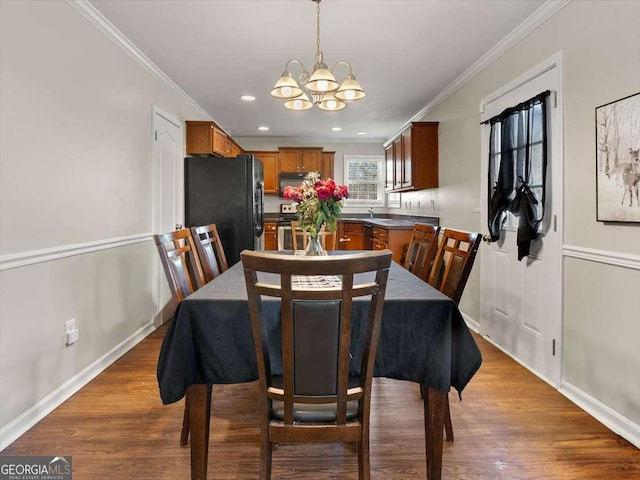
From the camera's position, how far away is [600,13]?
6.64 ft

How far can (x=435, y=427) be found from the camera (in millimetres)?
1444

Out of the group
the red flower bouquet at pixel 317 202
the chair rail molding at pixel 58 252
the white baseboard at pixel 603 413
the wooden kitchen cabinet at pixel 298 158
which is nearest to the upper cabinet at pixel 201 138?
the chair rail molding at pixel 58 252

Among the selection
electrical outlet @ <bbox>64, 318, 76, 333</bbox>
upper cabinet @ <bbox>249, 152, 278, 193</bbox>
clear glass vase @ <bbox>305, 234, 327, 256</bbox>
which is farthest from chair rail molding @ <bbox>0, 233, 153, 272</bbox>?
upper cabinet @ <bbox>249, 152, 278, 193</bbox>

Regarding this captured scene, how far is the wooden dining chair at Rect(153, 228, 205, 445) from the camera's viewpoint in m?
1.63

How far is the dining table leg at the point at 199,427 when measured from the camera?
143 centimetres

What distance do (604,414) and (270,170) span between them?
5746mm

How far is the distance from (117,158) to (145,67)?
978 mm

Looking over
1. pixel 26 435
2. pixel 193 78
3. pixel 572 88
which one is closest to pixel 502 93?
pixel 572 88

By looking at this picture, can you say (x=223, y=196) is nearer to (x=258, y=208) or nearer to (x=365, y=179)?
(x=258, y=208)

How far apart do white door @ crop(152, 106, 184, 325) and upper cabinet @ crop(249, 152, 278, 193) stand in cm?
242

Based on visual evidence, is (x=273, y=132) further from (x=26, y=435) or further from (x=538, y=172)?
(x=26, y=435)

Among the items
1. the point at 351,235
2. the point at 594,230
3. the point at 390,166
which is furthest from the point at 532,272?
the point at 351,235

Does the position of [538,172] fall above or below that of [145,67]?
below

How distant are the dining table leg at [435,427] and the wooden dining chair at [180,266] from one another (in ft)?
3.32
